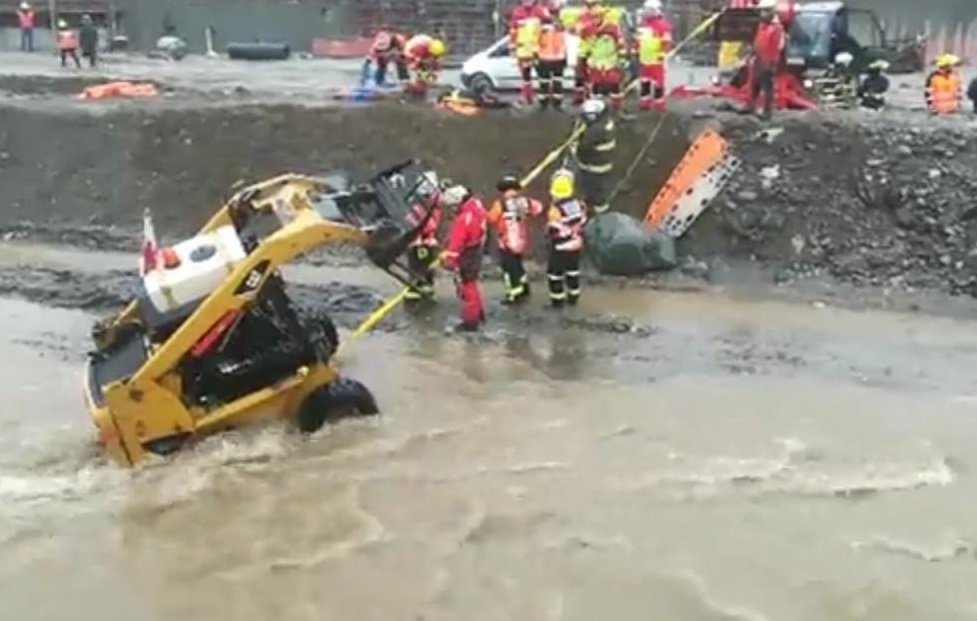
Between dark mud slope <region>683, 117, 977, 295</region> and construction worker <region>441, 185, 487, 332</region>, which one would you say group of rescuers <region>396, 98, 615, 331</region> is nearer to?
construction worker <region>441, 185, 487, 332</region>

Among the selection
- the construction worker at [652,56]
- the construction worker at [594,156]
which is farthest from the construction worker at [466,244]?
the construction worker at [652,56]

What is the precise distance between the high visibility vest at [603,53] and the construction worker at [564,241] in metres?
3.50

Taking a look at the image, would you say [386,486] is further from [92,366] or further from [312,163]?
[312,163]

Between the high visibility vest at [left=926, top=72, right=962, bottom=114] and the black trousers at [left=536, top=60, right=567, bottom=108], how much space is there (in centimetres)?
540

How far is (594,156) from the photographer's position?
1655cm

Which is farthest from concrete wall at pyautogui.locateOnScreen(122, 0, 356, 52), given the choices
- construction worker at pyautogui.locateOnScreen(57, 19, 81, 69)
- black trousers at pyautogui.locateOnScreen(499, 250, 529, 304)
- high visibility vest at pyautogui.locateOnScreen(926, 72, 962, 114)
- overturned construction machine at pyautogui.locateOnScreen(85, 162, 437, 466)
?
overturned construction machine at pyautogui.locateOnScreen(85, 162, 437, 466)

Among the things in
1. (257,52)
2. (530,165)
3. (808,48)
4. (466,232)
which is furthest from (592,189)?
(257,52)

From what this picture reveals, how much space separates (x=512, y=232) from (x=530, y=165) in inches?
150

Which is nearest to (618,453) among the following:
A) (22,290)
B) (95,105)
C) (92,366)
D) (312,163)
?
(92,366)

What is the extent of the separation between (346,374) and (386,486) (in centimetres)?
274

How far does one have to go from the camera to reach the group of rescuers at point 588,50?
17.8 meters

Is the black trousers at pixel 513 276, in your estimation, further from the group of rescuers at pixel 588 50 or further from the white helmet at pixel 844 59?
Answer: the white helmet at pixel 844 59

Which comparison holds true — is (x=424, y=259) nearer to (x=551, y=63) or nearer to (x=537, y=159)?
(x=537, y=159)

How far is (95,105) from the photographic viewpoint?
2150 centimetres
